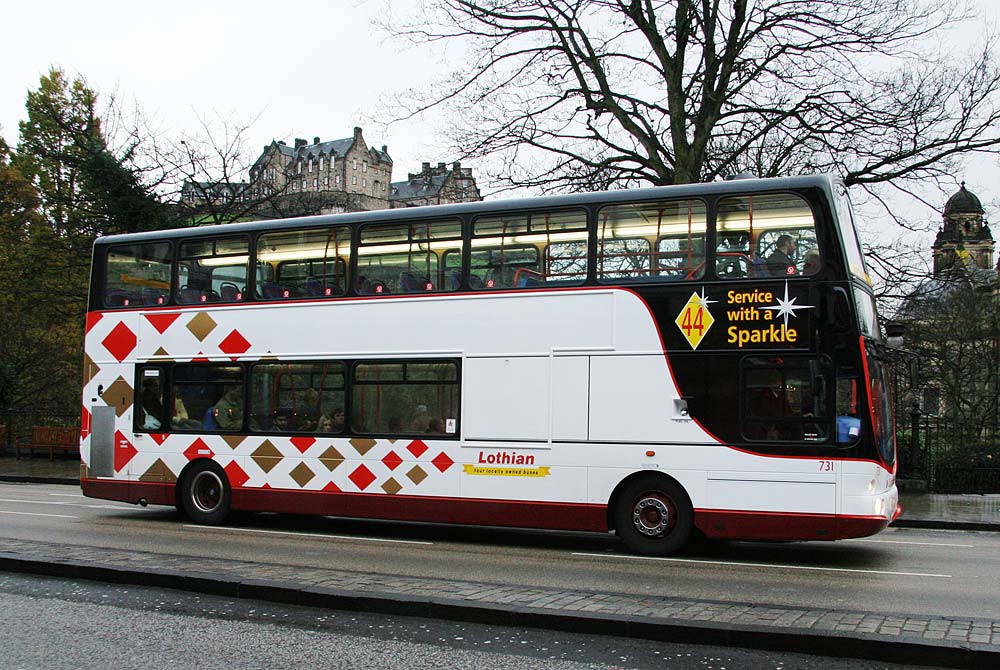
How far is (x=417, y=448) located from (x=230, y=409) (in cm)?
316

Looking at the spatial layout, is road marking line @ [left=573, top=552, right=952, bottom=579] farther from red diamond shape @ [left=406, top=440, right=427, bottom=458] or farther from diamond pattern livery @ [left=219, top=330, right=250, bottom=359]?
diamond pattern livery @ [left=219, top=330, right=250, bottom=359]

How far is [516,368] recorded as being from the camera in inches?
496

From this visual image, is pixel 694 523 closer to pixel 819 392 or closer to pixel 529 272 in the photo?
pixel 819 392

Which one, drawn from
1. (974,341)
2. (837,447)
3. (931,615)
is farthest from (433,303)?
(974,341)

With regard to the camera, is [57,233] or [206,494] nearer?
[206,494]

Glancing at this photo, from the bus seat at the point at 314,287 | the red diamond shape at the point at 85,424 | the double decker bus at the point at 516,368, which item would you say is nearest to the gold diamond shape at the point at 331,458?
the double decker bus at the point at 516,368

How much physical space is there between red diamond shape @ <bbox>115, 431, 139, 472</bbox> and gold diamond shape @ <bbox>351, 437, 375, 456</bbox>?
154 inches

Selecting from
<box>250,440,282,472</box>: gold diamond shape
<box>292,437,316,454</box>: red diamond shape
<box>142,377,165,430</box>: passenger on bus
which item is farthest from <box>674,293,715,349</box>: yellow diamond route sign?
<box>142,377,165,430</box>: passenger on bus

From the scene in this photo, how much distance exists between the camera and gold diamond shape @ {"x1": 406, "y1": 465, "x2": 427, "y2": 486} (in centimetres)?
1307

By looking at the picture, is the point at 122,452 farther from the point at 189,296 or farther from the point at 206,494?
the point at 189,296

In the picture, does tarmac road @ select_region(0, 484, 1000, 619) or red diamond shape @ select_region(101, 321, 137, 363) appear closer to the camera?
tarmac road @ select_region(0, 484, 1000, 619)

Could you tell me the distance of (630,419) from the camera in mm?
11930

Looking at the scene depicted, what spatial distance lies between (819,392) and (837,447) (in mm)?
619

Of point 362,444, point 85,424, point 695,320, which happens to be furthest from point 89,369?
point 695,320
